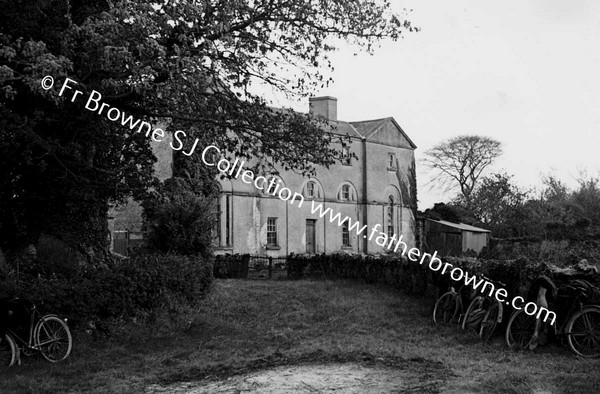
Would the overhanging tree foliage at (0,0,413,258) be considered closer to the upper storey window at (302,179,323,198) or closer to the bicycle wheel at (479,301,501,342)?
the bicycle wheel at (479,301,501,342)

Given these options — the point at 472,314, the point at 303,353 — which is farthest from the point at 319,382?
the point at 472,314

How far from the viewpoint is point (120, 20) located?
46.6 ft

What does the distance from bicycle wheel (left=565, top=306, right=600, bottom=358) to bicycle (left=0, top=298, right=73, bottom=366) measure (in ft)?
26.3

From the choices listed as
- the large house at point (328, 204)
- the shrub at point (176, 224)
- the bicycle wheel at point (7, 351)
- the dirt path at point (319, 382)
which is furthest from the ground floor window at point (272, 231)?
the dirt path at point (319, 382)

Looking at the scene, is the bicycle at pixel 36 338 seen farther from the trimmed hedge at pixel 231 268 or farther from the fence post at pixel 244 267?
the trimmed hedge at pixel 231 268

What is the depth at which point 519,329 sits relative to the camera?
40.6 feet

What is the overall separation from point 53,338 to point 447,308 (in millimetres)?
8078

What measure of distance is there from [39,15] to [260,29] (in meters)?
4.85

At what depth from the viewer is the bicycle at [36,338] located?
1124cm

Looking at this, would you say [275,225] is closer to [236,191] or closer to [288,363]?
[236,191]

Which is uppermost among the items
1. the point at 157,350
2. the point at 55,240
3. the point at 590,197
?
the point at 590,197

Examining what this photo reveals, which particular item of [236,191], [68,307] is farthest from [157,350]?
[236,191]

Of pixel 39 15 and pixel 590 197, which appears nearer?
pixel 39 15

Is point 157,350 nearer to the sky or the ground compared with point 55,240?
nearer to the ground
